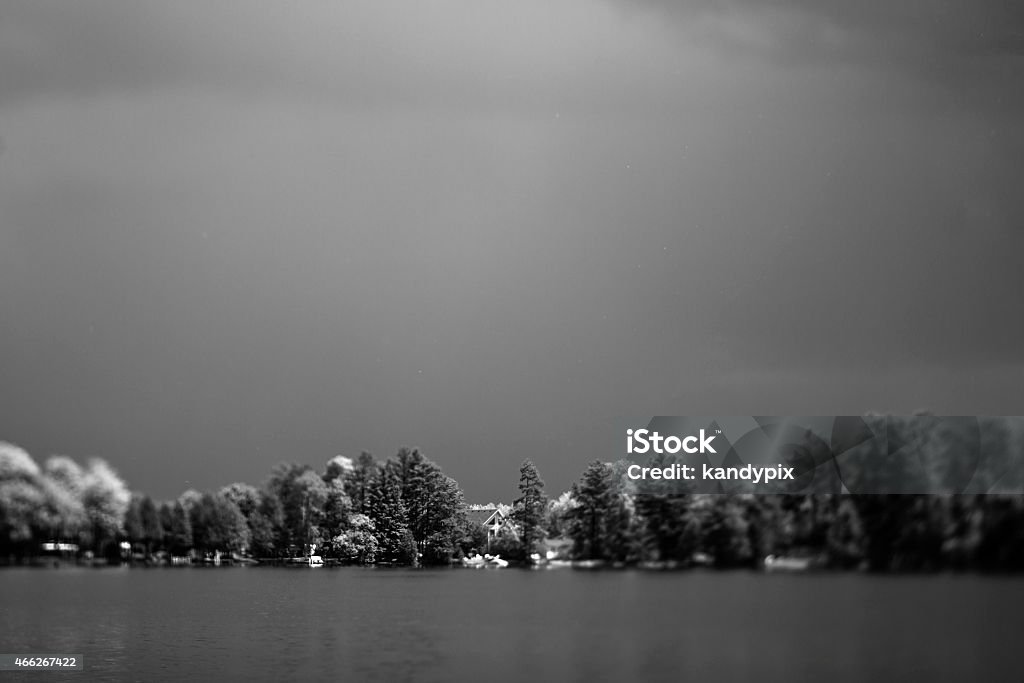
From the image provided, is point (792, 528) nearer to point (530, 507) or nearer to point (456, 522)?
point (530, 507)

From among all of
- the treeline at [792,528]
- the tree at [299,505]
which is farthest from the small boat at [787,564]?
the tree at [299,505]

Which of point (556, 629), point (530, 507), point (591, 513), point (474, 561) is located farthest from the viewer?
point (474, 561)

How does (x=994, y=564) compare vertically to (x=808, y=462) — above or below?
below

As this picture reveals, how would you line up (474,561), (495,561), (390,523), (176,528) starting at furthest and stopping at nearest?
(390,523) < (474,561) < (495,561) < (176,528)

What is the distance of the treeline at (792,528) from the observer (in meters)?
43.4

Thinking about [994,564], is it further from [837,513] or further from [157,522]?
[157,522]

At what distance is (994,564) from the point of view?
41938 millimetres

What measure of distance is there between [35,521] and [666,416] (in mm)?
39744

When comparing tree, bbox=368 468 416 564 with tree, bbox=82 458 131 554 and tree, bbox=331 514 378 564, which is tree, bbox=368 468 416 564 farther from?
tree, bbox=82 458 131 554

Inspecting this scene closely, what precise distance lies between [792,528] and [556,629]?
10579 millimetres

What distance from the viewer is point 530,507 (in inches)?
2655

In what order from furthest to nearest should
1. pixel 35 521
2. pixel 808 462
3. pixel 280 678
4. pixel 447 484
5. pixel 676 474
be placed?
pixel 447 484 < pixel 676 474 < pixel 808 462 < pixel 35 521 < pixel 280 678

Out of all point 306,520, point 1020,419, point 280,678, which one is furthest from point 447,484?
point 280,678

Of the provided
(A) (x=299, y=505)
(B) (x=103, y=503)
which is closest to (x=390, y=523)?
(A) (x=299, y=505)
